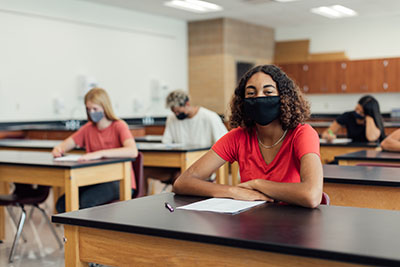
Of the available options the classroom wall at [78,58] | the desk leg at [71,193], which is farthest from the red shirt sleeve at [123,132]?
the classroom wall at [78,58]

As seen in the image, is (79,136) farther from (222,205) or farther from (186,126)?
(222,205)

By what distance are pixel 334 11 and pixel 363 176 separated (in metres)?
8.05

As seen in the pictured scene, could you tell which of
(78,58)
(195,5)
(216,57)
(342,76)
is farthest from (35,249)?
(342,76)

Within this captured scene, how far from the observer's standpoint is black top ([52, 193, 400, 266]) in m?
1.31

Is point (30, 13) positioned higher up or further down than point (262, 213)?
higher up

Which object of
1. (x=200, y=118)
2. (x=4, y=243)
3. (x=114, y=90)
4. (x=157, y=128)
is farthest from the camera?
(x=114, y=90)

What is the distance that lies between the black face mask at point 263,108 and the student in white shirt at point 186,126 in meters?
2.90

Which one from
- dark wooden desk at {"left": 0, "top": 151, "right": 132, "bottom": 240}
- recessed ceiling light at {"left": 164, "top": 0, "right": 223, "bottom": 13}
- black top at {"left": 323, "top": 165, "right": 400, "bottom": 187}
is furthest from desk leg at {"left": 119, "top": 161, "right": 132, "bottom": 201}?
recessed ceiling light at {"left": 164, "top": 0, "right": 223, "bottom": 13}

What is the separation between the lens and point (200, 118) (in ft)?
17.5

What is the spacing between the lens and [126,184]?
3.95m

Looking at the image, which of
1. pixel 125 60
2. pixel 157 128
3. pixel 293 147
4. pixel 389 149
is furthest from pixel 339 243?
pixel 125 60

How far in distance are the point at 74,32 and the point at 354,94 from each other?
634cm

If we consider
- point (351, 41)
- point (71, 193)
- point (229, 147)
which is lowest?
point (71, 193)

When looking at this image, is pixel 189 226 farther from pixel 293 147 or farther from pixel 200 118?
pixel 200 118
